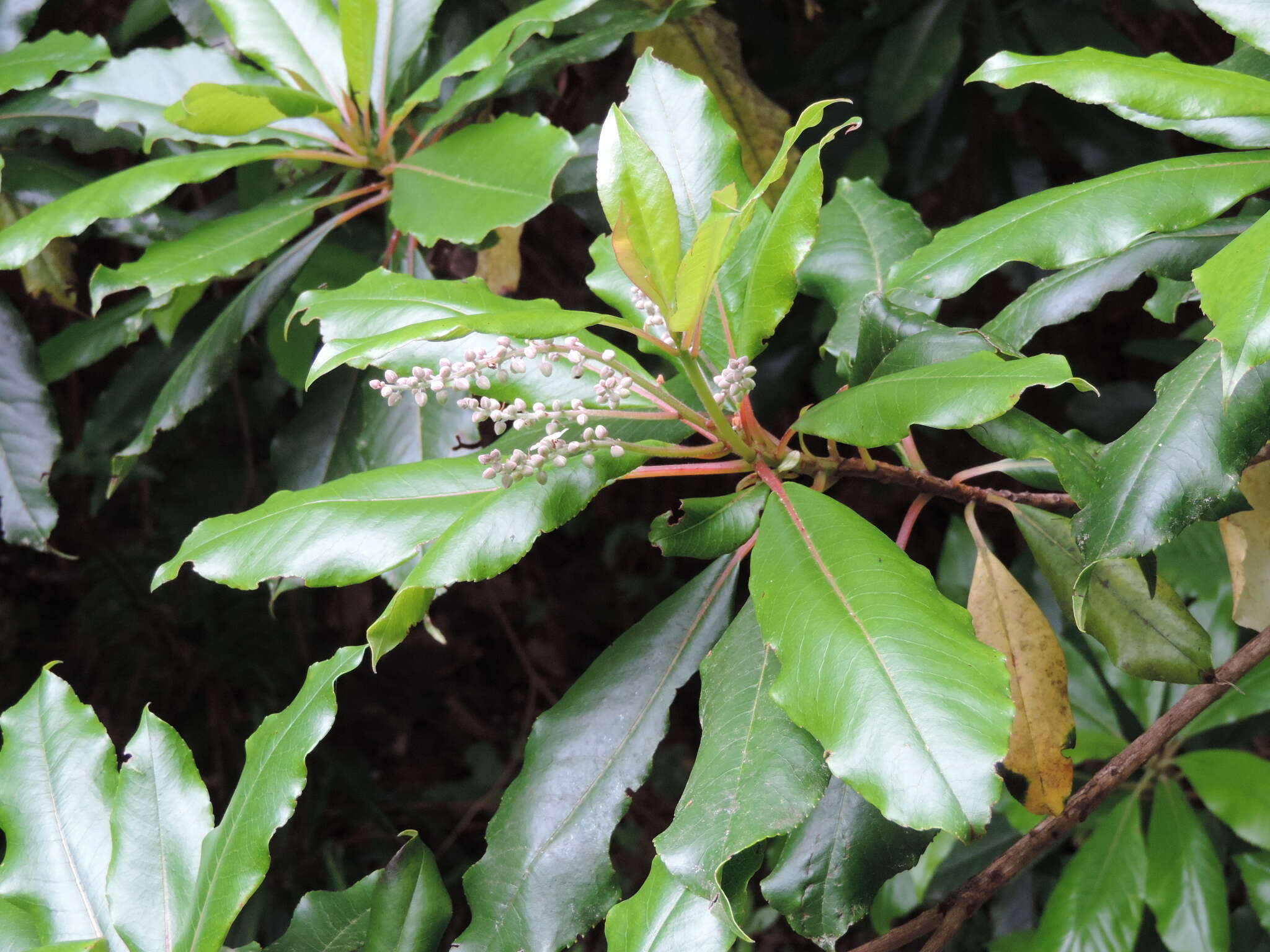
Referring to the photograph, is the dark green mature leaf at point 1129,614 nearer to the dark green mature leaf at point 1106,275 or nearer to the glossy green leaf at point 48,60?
the dark green mature leaf at point 1106,275

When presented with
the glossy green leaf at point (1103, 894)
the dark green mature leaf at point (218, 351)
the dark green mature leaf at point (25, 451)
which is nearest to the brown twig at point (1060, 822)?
the glossy green leaf at point (1103, 894)

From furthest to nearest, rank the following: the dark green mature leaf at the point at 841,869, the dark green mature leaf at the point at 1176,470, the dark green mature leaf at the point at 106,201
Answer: the dark green mature leaf at the point at 106,201 < the dark green mature leaf at the point at 841,869 < the dark green mature leaf at the point at 1176,470

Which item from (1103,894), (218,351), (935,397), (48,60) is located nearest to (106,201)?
(218,351)

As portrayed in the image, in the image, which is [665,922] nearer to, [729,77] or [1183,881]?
[1183,881]

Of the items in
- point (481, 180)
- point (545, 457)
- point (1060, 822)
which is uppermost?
point (481, 180)

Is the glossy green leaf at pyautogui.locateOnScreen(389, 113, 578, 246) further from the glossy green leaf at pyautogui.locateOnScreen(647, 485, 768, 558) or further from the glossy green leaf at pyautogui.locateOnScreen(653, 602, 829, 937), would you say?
the glossy green leaf at pyautogui.locateOnScreen(653, 602, 829, 937)

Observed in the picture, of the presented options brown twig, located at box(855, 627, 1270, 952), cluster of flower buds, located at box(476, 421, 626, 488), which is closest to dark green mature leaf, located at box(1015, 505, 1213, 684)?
brown twig, located at box(855, 627, 1270, 952)
